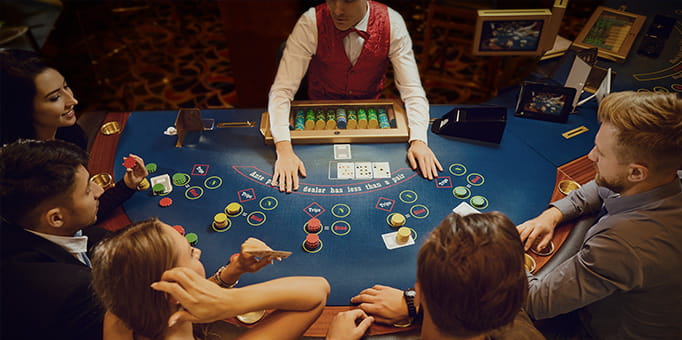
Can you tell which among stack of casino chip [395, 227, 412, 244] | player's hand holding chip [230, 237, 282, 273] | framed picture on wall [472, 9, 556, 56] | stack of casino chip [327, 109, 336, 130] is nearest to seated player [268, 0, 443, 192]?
stack of casino chip [327, 109, 336, 130]

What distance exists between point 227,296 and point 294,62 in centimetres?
171

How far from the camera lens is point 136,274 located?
1161 millimetres

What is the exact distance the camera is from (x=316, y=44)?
2.58m

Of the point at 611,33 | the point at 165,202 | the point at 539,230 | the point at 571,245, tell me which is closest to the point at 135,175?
the point at 165,202

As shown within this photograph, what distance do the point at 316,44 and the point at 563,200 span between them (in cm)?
163

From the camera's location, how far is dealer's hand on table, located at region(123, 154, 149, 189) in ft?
6.24

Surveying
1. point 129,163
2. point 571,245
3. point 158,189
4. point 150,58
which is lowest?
point 150,58

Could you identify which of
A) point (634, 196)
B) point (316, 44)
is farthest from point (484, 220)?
point (316, 44)

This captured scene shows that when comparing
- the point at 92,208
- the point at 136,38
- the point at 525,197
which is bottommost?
the point at 136,38

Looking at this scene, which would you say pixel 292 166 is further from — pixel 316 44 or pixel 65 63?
pixel 65 63

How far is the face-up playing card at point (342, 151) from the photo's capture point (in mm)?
2209

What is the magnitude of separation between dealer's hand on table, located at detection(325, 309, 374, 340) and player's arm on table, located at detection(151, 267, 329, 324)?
96mm

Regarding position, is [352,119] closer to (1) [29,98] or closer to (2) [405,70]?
(2) [405,70]

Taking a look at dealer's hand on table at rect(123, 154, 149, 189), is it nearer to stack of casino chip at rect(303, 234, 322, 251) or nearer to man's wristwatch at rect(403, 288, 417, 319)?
stack of casino chip at rect(303, 234, 322, 251)
